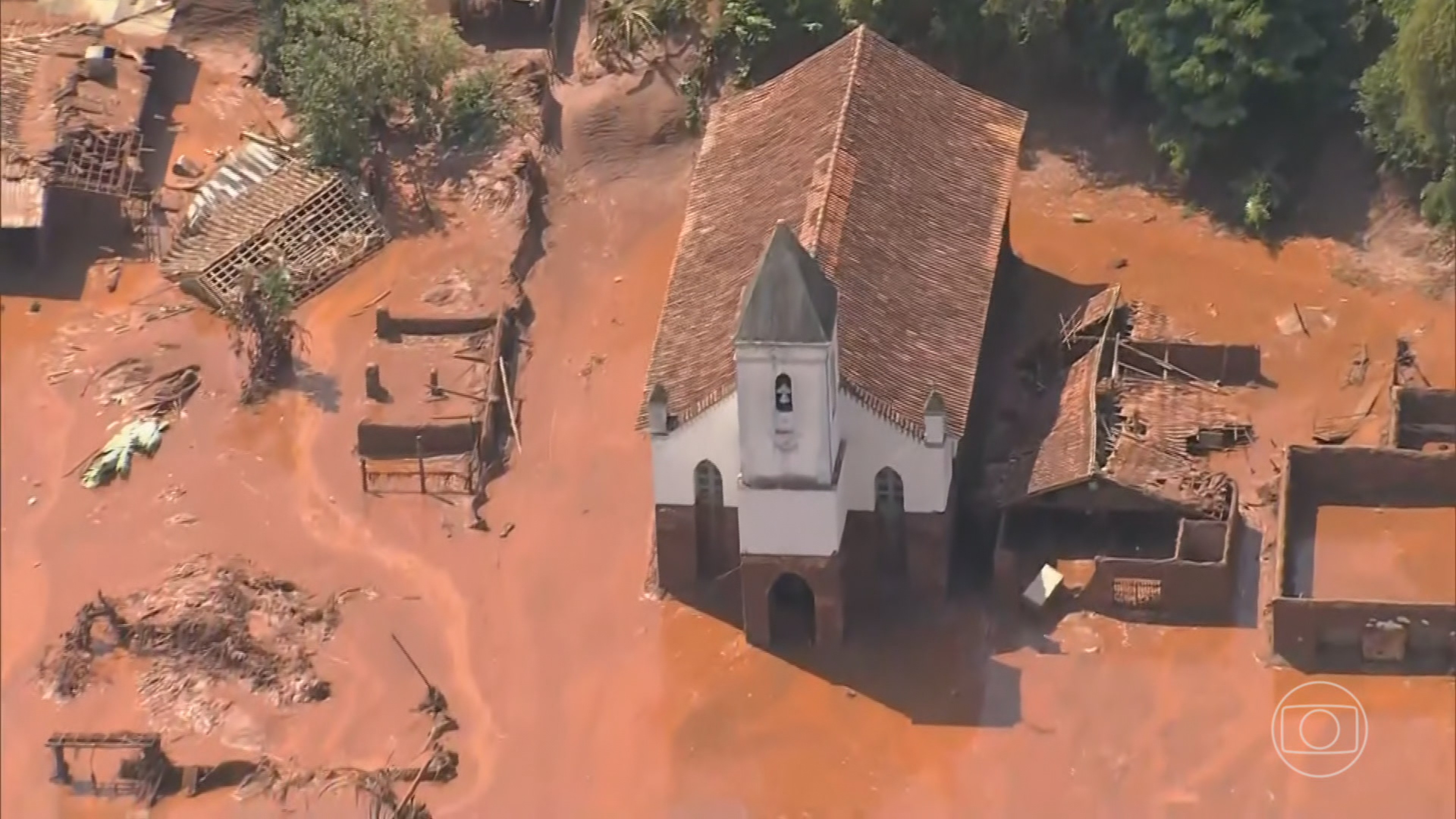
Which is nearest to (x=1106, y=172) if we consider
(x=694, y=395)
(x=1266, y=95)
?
(x=1266, y=95)

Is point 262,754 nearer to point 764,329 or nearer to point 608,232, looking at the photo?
point 764,329

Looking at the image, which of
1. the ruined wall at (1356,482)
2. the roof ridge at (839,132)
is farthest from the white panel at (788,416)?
the ruined wall at (1356,482)

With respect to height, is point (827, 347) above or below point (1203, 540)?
above

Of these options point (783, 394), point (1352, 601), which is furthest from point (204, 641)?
point (1352, 601)

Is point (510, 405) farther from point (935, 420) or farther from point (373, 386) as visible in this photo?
point (935, 420)

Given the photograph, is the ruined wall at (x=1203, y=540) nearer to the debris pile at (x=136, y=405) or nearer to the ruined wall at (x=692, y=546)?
the ruined wall at (x=692, y=546)
